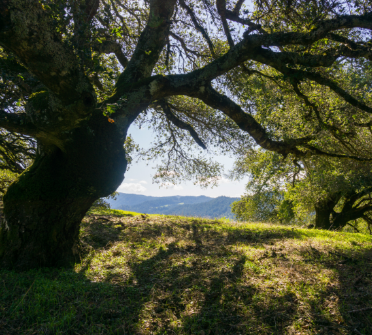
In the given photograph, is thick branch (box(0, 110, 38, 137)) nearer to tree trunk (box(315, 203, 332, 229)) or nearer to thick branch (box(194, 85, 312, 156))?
thick branch (box(194, 85, 312, 156))

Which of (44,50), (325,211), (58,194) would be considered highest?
(44,50)

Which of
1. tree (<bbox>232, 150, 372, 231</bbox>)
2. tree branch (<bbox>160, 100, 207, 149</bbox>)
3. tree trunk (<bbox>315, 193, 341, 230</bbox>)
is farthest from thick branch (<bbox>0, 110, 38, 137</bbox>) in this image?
tree trunk (<bbox>315, 193, 341, 230</bbox>)

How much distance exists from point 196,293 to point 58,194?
151 inches

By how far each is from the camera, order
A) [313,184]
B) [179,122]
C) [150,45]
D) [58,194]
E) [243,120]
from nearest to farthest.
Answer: [58,194]
[150,45]
[243,120]
[179,122]
[313,184]

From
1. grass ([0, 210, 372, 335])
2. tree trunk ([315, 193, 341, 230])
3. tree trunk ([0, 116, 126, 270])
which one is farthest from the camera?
tree trunk ([315, 193, 341, 230])

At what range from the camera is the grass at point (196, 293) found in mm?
3004

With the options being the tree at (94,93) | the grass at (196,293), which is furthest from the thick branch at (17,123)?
the grass at (196,293)

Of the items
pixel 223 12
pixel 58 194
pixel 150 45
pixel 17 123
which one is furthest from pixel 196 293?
pixel 223 12

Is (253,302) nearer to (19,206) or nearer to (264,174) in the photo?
(19,206)

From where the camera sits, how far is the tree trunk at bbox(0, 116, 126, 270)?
16.5 feet

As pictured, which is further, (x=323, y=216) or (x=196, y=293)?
(x=323, y=216)

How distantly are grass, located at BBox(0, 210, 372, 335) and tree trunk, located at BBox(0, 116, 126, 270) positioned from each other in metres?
0.50

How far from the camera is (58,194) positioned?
5270 mm

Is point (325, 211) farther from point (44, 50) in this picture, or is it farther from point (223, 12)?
point (44, 50)
